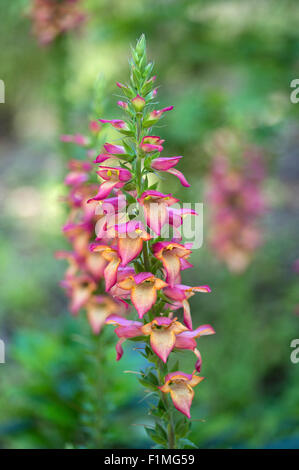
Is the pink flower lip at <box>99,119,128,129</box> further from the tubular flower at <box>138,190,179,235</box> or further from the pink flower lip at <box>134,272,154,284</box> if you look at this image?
the pink flower lip at <box>134,272,154,284</box>

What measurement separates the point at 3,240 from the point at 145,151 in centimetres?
447

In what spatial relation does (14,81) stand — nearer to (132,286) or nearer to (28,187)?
(28,187)

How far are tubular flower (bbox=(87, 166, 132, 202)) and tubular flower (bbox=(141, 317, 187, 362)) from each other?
276 mm

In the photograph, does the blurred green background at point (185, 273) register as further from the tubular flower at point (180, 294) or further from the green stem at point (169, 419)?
the tubular flower at point (180, 294)

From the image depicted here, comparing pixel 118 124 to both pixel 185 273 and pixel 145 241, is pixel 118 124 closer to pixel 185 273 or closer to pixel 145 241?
pixel 145 241

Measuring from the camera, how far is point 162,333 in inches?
35.8

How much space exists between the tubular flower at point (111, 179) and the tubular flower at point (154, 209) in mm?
54

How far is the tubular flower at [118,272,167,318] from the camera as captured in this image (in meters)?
0.87

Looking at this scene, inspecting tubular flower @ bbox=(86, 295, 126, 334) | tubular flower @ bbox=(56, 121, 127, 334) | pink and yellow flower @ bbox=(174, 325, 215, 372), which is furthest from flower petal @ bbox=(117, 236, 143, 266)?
tubular flower @ bbox=(86, 295, 126, 334)

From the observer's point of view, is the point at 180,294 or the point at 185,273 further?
the point at 185,273

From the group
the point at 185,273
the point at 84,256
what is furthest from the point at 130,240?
the point at 185,273

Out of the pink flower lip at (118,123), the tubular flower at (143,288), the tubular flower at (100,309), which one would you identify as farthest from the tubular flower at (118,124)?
the tubular flower at (100,309)

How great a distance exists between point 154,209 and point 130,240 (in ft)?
0.25

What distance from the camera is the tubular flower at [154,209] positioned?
2.81ft
